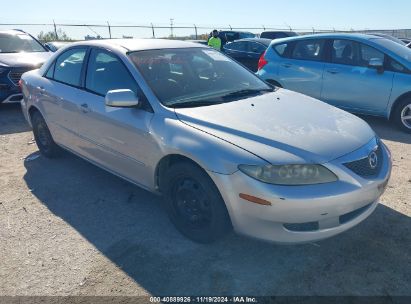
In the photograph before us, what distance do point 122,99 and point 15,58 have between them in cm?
615

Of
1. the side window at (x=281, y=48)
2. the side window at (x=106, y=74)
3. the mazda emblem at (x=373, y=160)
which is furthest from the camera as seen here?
the side window at (x=281, y=48)

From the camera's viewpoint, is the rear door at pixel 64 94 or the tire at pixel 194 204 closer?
the tire at pixel 194 204

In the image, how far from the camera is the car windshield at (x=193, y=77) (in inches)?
135

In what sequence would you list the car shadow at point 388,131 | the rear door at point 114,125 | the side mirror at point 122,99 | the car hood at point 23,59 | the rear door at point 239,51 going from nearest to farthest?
the side mirror at point 122,99 < the rear door at point 114,125 < the car shadow at point 388,131 < the car hood at point 23,59 < the rear door at point 239,51

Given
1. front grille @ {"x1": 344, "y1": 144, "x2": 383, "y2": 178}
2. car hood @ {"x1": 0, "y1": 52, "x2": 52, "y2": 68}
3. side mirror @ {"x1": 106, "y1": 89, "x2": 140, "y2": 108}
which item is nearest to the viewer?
front grille @ {"x1": 344, "y1": 144, "x2": 383, "y2": 178}

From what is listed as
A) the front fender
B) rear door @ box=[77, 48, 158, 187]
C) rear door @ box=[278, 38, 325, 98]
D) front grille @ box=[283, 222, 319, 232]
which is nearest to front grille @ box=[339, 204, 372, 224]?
front grille @ box=[283, 222, 319, 232]

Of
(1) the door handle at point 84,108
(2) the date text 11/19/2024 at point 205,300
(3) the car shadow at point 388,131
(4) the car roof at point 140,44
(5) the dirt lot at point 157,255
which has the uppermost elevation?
(4) the car roof at point 140,44

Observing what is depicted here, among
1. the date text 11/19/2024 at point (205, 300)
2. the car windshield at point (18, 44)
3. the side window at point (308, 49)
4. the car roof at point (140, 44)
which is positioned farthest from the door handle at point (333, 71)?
the car windshield at point (18, 44)

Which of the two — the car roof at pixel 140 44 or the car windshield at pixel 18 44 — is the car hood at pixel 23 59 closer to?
the car windshield at pixel 18 44

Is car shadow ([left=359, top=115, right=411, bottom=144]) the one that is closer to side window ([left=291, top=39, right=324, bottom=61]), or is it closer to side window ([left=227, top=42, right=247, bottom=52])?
side window ([left=291, top=39, right=324, bottom=61])

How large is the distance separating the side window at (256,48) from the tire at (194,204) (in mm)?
10513

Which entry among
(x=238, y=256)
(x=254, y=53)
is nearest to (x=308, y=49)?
(x=238, y=256)

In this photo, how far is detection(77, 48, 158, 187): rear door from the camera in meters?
3.34

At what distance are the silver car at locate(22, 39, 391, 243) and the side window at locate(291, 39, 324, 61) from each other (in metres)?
3.26
